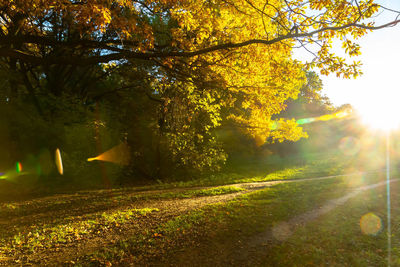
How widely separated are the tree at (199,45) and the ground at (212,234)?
3.74m

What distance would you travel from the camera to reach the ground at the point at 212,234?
4.35 meters

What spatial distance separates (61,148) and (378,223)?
14.6 meters

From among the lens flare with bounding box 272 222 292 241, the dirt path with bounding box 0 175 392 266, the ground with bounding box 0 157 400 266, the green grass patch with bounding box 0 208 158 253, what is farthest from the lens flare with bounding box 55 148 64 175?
the lens flare with bounding box 272 222 292 241

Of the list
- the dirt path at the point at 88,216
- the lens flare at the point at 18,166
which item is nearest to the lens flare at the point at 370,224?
the dirt path at the point at 88,216

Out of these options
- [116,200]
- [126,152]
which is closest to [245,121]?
[116,200]

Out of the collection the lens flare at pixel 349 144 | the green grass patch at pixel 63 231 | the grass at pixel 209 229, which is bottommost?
the lens flare at pixel 349 144

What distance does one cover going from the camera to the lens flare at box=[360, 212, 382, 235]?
18.0ft

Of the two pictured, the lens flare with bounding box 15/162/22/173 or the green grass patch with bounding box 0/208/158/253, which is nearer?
the green grass patch with bounding box 0/208/158/253

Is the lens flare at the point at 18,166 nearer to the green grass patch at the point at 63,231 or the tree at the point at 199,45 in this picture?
the tree at the point at 199,45

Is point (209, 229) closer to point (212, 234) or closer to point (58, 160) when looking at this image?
point (212, 234)

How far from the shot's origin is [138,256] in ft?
14.4

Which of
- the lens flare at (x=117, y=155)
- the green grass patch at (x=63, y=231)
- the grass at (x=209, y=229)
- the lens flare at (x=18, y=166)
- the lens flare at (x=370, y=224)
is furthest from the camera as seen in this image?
the lens flare at (x=117, y=155)

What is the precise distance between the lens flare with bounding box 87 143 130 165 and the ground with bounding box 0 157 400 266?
7.35m

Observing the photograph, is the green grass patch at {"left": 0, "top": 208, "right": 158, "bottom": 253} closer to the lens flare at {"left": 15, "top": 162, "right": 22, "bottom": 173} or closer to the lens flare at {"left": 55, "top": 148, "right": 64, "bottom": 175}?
the lens flare at {"left": 55, "top": 148, "right": 64, "bottom": 175}
